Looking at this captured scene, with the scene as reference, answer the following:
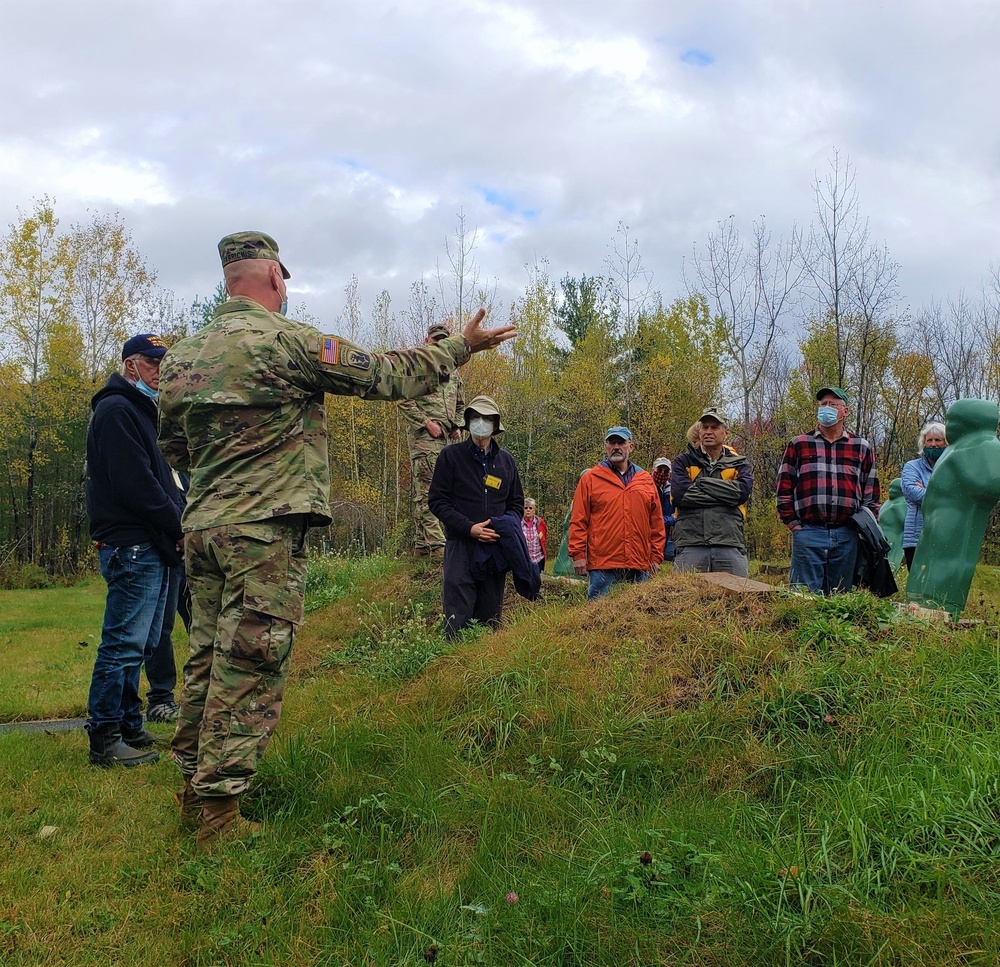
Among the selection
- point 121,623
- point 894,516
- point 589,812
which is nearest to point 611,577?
point 589,812

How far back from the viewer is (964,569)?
16.1 ft

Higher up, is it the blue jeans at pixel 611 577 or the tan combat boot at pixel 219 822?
the blue jeans at pixel 611 577

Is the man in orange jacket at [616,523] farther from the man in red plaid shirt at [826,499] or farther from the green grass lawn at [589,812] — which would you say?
the green grass lawn at [589,812]

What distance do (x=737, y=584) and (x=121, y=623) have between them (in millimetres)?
3379

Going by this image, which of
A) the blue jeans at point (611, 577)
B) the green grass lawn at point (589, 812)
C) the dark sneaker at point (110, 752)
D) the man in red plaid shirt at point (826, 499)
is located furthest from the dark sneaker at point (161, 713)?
the man in red plaid shirt at point (826, 499)

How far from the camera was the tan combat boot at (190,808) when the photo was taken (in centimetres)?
301

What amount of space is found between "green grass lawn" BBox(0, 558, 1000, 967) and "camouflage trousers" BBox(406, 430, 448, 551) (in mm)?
3883

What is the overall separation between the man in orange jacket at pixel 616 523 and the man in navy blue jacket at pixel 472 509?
844 mm

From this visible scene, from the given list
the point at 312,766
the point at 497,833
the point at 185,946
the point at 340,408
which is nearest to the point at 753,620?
the point at 497,833

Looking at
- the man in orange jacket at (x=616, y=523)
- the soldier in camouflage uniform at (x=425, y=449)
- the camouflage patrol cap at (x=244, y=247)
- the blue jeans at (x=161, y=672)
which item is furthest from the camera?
the soldier in camouflage uniform at (x=425, y=449)

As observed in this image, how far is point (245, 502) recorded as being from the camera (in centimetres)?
286

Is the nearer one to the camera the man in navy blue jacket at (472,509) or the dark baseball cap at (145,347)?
the dark baseball cap at (145,347)

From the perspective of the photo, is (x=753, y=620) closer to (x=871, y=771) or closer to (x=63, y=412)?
(x=871, y=771)

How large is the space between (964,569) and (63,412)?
23684 mm
